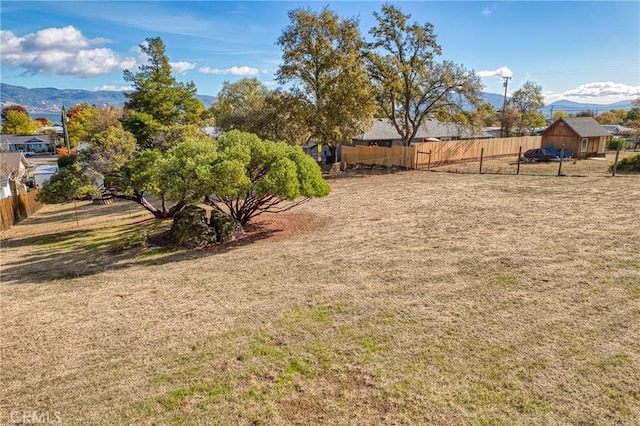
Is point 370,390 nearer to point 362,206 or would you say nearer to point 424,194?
point 362,206

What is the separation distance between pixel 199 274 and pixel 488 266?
7399 mm

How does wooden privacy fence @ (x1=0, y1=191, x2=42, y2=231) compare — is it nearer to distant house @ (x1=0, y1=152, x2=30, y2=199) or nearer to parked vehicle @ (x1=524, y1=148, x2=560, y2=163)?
distant house @ (x1=0, y1=152, x2=30, y2=199)

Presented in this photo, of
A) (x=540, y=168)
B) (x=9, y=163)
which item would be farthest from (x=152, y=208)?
(x=540, y=168)

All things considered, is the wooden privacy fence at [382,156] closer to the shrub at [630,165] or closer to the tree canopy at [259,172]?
the shrub at [630,165]

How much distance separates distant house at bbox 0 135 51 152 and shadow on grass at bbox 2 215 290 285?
73452 millimetres

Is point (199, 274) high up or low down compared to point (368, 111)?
down

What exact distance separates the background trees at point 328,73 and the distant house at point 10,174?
1933 centimetres

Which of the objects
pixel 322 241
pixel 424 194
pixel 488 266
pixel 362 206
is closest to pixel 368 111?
pixel 424 194

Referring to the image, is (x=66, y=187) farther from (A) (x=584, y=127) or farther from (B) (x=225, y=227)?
(A) (x=584, y=127)

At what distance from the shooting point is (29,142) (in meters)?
72.9

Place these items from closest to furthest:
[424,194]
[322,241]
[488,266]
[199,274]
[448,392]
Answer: [448,392]
[488,266]
[199,274]
[322,241]
[424,194]

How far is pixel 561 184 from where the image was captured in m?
18.8

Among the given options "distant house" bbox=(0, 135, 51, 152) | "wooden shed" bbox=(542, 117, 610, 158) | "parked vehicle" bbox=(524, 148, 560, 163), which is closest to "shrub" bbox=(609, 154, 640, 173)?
"parked vehicle" bbox=(524, 148, 560, 163)

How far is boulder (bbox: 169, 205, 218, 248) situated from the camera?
12.6 m
